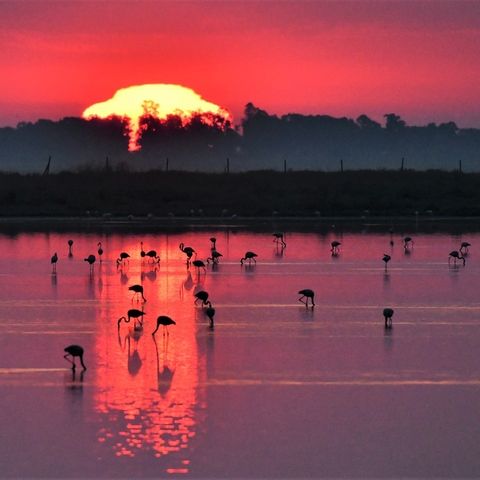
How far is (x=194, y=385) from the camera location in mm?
16234

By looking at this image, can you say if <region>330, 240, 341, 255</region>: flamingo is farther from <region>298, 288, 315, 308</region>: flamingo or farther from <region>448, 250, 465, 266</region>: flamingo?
<region>298, 288, 315, 308</region>: flamingo

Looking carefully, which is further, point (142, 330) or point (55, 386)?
point (142, 330)

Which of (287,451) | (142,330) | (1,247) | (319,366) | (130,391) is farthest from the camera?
(1,247)

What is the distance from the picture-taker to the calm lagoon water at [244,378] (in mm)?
12930

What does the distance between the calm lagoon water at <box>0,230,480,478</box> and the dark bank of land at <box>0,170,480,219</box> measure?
29.9 m

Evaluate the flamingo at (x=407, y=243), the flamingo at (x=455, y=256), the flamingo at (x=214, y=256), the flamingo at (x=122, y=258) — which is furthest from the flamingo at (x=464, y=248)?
the flamingo at (x=122, y=258)

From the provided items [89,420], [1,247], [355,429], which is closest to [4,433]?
[89,420]

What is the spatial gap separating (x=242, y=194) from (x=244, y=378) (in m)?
49.5

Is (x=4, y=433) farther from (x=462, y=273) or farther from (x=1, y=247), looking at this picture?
(x=1, y=247)

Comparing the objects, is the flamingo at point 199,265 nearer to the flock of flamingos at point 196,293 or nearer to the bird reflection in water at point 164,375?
the flock of flamingos at point 196,293

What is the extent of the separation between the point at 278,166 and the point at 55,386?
468ft

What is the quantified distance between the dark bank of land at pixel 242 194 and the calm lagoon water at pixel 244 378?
2994cm

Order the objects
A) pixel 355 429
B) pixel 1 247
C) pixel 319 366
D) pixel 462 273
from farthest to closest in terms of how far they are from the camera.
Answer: pixel 1 247 < pixel 462 273 < pixel 319 366 < pixel 355 429

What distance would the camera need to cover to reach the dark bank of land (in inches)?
2346
